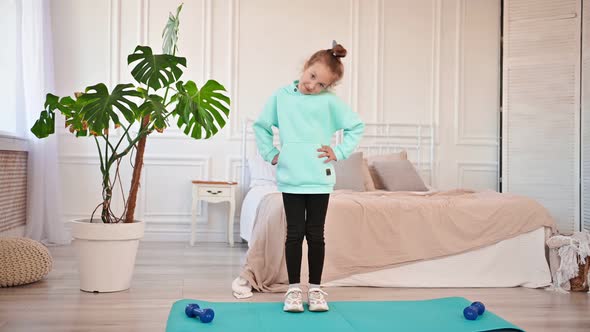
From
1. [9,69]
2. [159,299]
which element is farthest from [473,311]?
[9,69]

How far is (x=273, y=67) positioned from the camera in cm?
539

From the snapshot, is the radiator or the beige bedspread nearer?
the beige bedspread

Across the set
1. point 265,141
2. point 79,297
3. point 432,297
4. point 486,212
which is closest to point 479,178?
point 486,212

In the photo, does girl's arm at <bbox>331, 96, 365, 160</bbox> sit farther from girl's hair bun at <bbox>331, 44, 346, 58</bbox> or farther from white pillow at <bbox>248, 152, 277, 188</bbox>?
white pillow at <bbox>248, 152, 277, 188</bbox>

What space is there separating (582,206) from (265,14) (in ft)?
10.5

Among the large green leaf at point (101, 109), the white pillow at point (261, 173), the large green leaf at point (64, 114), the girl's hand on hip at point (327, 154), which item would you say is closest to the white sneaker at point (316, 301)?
the girl's hand on hip at point (327, 154)

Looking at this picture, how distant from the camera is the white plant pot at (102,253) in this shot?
2965 millimetres

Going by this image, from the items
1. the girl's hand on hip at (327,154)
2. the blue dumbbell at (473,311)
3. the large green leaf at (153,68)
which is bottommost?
the blue dumbbell at (473,311)

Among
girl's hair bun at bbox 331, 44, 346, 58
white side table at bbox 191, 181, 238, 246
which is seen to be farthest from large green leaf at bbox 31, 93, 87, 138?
white side table at bbox 191, 181, 238, 246

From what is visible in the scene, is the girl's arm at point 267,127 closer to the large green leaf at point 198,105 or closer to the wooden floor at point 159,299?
the large green leaf at point 198,105

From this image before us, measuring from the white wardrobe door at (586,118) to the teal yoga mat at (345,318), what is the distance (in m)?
2.68

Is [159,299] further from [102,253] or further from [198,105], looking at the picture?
[198,105]

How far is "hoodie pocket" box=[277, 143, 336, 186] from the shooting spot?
8.43 ft

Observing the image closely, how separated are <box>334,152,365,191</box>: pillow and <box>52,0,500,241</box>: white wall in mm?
1019
